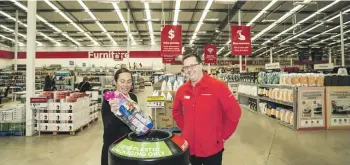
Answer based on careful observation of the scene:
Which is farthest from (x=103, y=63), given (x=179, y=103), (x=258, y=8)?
(x=179, y=103)

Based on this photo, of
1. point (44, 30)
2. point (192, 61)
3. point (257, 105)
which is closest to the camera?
point (192, 61)

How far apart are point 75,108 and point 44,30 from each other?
45.0 feet

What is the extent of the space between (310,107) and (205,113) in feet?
19.5

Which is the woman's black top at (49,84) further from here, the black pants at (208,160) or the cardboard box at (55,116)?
the black pants at (208,160)

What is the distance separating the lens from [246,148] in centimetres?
528

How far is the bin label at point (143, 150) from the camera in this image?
1258 millimetres

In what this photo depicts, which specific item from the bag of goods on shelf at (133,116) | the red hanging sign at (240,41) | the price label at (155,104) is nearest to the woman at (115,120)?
the bag of goods on shelf at (133,116)

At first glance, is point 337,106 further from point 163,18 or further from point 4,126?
point 163,18

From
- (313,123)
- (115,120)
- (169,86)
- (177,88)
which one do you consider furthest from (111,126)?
(313,123)

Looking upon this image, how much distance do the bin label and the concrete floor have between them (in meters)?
3.38

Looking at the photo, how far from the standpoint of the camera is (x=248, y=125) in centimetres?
774

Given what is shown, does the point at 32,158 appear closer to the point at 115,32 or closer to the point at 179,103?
the point at 179,103

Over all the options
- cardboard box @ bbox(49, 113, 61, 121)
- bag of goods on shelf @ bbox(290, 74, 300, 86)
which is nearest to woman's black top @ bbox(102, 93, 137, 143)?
cardboard box @ bbox(49, 113, 61, 121)

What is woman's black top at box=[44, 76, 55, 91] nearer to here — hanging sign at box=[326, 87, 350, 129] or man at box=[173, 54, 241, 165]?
hanging sign at box=[326, 87, 350, 129]
